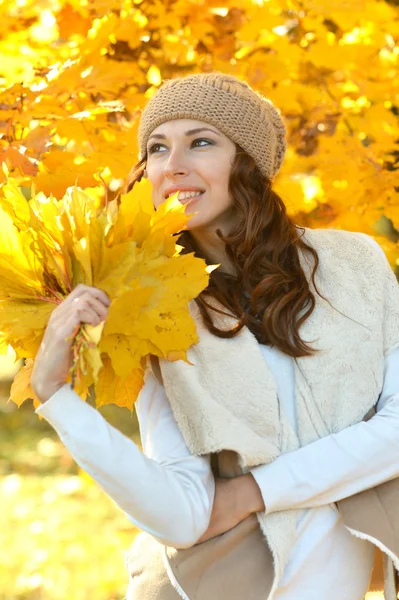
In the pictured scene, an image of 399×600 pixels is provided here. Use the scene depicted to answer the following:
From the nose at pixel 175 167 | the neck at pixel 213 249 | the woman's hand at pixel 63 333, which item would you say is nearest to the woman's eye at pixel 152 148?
the nose at pixel 175 167

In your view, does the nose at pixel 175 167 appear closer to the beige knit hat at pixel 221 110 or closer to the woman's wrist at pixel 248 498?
the beige knit hat at pixel 221 110

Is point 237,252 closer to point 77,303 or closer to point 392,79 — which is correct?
point 77,303

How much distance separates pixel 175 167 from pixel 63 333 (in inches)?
25.3

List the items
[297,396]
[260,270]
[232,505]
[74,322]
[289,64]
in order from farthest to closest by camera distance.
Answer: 1. [289,64]
2. [260,270]
3. [297,396]
4. [232,505]
5. [74,322]

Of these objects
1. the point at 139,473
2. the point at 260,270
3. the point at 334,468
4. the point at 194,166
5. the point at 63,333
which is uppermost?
the point at 63,333

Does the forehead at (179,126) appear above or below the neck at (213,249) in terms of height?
above

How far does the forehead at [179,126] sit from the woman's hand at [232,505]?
2.82ft

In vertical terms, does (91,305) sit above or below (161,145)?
above

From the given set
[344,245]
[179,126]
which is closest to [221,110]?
[179,126]

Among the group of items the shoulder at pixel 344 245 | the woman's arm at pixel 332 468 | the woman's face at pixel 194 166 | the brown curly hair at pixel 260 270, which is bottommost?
the woman's arm at pixel 332 468

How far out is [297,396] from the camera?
1.81 metres

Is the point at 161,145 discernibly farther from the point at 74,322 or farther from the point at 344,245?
the point at 74,322

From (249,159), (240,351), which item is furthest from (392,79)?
(240,351)

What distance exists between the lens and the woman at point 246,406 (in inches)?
61.2
